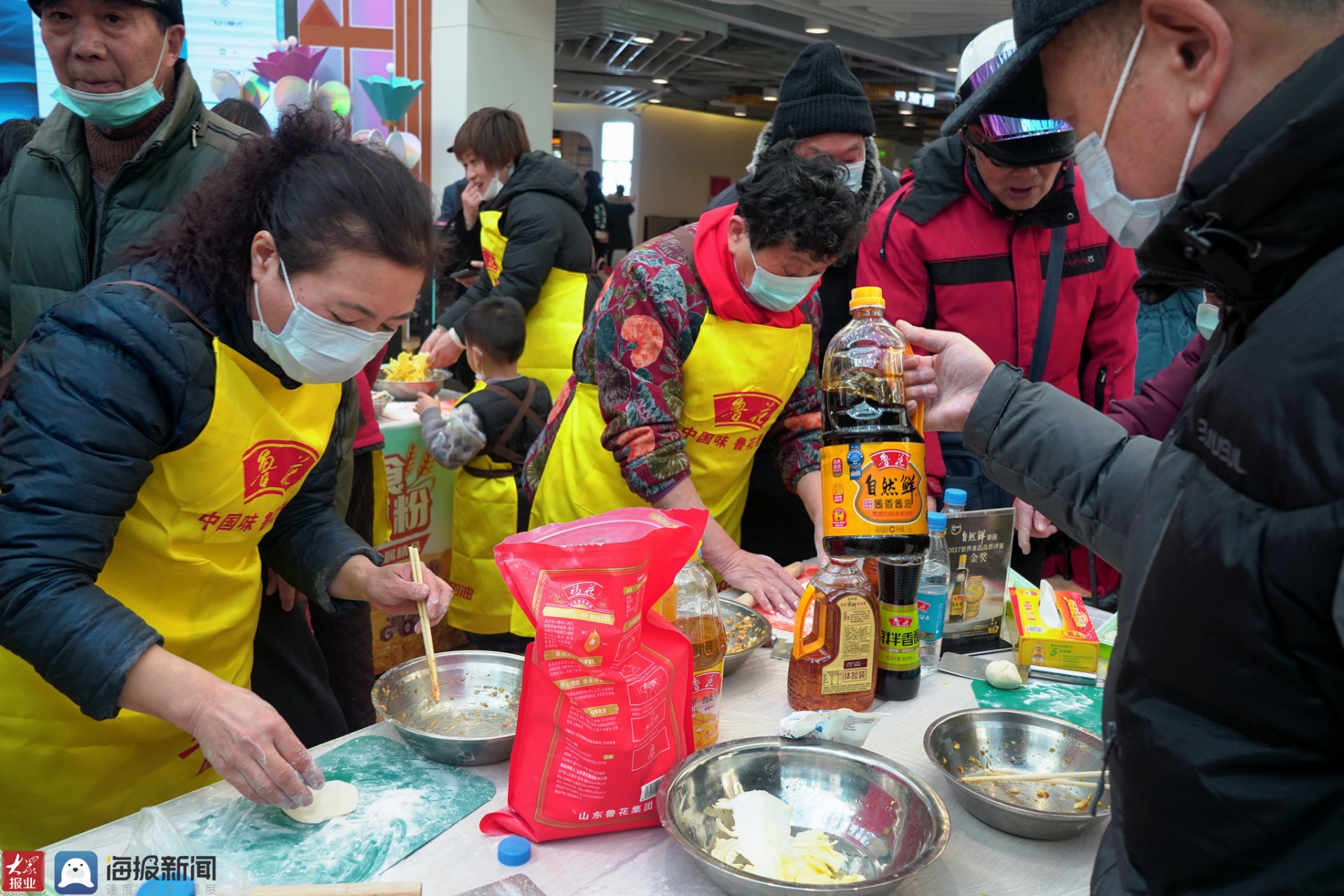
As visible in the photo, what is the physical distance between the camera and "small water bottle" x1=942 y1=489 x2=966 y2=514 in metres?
1.89

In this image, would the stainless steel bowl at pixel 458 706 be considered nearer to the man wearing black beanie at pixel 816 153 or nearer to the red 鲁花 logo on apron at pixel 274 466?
the red 鲁花 logo on apron at pixel 274 466

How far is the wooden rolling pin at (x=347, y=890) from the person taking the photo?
1072 millimetres

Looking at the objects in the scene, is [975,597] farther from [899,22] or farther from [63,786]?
[899,22]

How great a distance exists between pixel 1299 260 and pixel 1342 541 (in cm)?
23

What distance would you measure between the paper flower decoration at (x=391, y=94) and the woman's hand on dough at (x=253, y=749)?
574 cm

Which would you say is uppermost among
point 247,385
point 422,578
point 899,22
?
point 899,22

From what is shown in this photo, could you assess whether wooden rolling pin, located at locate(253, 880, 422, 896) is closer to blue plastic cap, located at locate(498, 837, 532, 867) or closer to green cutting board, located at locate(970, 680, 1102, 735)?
blue plastic cap, located at locate(498, 837, 532, 867)

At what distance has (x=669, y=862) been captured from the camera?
125 cm

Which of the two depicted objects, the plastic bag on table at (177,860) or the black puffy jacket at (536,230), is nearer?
the plastic bag on table at (177,860)

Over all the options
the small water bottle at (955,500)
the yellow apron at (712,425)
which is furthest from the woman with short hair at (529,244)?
the small water bottle at (955,500)

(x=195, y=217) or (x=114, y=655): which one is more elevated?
(x=195, y=217)

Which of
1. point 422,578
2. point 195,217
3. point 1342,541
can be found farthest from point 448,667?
point 1342,541

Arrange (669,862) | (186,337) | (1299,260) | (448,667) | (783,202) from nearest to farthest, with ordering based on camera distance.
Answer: (1299,260), (669,862), (186,337), (448,667), (783,202)

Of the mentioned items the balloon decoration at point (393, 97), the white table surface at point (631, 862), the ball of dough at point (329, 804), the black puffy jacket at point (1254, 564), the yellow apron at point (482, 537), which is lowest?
the yellow apron at point (482, 537)
